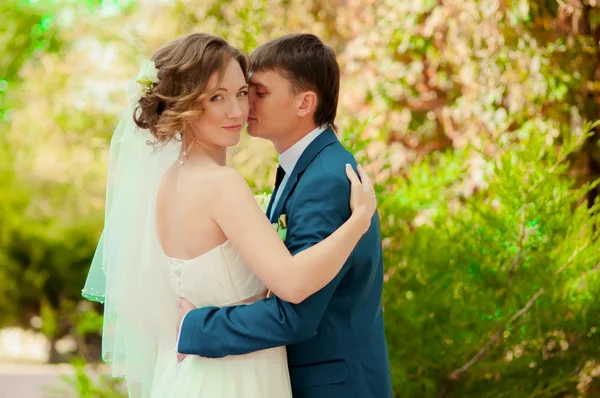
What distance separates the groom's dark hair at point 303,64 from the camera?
254 centimetres

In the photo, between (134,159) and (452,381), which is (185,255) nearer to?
(134,159)

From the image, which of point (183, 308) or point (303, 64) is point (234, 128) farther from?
point (183, 308)

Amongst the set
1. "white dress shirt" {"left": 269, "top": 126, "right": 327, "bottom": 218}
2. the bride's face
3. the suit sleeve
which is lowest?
the suit sleeve

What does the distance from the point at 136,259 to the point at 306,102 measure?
2.50 feet

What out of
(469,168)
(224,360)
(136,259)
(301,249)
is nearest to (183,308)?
(224,360)

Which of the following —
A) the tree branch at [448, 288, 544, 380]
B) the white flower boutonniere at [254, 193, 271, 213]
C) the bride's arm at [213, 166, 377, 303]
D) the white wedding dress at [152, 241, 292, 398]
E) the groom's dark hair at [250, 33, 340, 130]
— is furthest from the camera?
the tree branch at [448, 288, 544, 380]

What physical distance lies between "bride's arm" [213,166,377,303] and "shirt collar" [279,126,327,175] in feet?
1.01

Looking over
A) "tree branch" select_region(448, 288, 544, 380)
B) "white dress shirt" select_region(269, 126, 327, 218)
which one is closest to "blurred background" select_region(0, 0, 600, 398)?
"tree branch" select_region(448, 288, 544, 380)

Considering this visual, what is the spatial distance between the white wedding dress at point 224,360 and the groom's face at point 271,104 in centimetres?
44

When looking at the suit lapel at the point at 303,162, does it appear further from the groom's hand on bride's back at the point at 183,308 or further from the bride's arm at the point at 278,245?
the groom's hand on bride's back at the point at 183,308

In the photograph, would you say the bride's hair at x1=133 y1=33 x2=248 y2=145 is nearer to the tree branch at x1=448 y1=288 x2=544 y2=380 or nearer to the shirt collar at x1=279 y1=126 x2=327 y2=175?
the shirt collar at x1=279 y1=126 x2=327 y2=175

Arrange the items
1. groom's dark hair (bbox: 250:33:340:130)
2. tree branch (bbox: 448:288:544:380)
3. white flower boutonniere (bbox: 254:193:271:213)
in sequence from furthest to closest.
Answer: tree branch (bbox: 448:288:544:380) → white flower boutonniere (bbox: 254:193:271:213) → groom's dark hair (bbox: 250:33:340:130)

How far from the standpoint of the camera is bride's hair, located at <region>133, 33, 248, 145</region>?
241 centimetres

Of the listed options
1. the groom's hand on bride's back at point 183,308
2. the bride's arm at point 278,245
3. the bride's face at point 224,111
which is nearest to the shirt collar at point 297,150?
the bride's face at point 224,111
